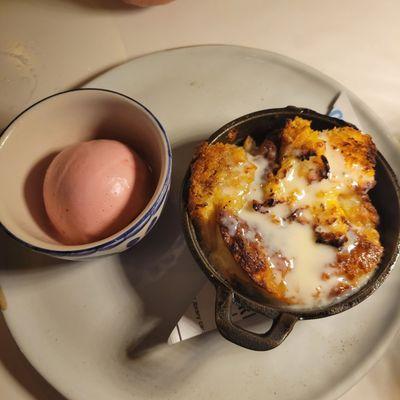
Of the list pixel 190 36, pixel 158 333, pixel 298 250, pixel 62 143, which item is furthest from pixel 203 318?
pixel 190 36

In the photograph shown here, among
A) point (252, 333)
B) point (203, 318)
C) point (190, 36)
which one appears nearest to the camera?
point (252, 333)

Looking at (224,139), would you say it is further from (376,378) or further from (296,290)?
(376,378)

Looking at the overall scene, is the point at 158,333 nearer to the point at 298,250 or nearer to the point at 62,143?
the point at 298,250

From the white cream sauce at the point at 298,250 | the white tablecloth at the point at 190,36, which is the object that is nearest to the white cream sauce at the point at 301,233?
the white cream sauce at the point at 298,250

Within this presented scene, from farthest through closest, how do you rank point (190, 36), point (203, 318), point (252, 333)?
point (190, 36) < point (203, 318) < point (252, 333)

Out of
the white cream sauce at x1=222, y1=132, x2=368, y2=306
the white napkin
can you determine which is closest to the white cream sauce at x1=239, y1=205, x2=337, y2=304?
the white cream sauce at x1=222, y1=132, x2=368, y2=306

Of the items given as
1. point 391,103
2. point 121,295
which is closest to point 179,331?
point 121,295

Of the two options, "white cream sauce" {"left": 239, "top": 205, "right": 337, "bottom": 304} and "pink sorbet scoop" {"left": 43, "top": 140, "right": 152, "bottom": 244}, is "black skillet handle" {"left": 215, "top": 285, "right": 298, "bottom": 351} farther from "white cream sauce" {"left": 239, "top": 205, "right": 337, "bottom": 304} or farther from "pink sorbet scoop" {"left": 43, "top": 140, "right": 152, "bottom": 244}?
"pink sorbet scoop" {"left": 43, "top": 140, "right": 152, "bottom": 244}
